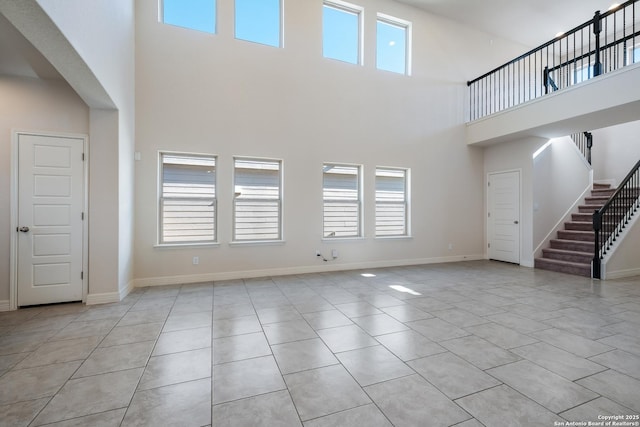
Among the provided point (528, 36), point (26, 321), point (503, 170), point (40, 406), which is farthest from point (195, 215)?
point (528, 36)

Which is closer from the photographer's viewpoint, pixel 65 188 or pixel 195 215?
pixel 65 188

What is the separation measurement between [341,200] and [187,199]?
2.71m

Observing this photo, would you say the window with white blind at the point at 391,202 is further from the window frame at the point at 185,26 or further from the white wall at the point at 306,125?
the window frame at the point at 185,26

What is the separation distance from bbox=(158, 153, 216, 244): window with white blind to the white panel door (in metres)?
1.09

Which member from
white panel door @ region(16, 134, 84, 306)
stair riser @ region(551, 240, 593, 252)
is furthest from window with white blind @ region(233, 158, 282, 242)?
stair riser @ region(551, 240, 593, 252)

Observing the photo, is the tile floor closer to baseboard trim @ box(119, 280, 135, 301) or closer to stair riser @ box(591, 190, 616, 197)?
baseboard trim @ box(119, 280, 135, 301)

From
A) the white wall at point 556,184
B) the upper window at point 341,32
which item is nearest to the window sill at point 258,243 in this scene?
→ the upper window at point 341,32

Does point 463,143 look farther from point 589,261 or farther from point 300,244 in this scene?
point 300,244

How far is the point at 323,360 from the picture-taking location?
2.21 m

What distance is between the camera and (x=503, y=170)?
639cm

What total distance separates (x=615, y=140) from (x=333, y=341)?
9368 mm

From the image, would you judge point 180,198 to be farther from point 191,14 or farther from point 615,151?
point 615,151

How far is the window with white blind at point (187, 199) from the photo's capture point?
451 cm

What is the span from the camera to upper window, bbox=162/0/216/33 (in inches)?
179
